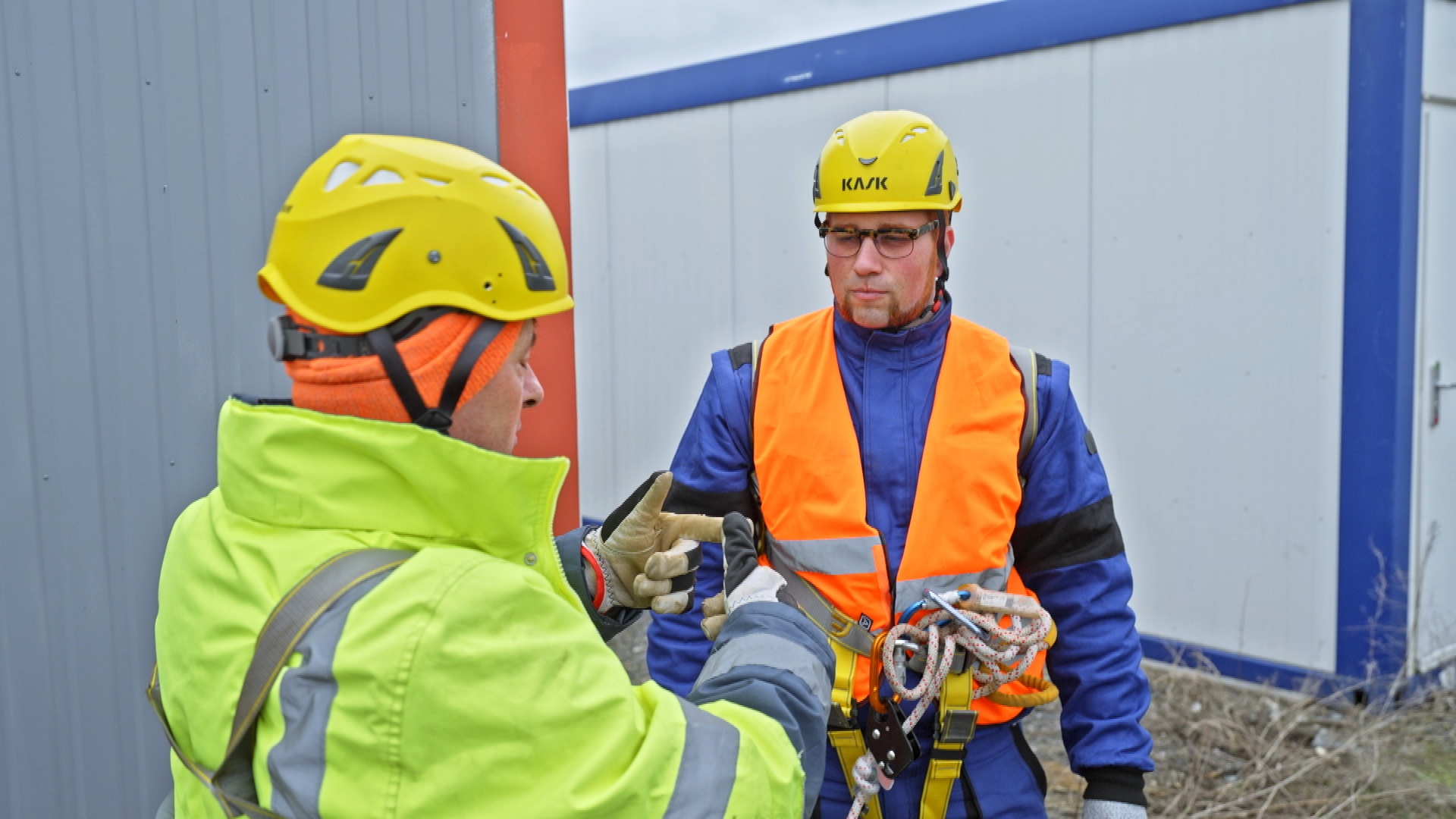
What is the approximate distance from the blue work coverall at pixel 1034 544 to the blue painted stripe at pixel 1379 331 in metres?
3.25

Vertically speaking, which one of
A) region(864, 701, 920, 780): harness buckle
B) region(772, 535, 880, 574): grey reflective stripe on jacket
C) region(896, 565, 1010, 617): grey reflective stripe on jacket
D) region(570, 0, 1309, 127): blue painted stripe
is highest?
region(570, 0, 1309, 127): blue painted stripe

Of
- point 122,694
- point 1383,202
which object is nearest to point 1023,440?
point 122,694

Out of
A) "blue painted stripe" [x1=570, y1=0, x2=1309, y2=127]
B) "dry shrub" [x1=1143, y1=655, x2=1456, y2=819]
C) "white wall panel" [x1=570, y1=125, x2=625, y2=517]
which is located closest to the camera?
"dry shrub" [x1=1143, y1=655, x2=1456, y2=819]

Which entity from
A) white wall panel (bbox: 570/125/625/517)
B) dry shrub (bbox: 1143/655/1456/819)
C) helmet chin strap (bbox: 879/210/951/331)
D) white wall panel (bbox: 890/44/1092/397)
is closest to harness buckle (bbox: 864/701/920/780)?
helmet chin strap (bbox: 879/210/951/331)

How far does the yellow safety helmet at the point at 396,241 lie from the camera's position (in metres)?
1.44

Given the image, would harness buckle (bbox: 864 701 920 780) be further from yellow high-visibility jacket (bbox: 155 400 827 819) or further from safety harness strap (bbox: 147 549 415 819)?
safety harness strap (bbox: 147 549 415 819)

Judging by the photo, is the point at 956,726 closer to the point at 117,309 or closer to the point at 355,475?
the point at 355,475

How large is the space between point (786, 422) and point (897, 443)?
245 millimetres

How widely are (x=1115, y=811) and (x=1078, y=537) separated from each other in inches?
21.9

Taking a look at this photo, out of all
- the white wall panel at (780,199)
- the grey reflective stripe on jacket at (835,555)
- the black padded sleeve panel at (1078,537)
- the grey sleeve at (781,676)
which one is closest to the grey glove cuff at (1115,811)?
the black padded sleeve panel at (1078,537)

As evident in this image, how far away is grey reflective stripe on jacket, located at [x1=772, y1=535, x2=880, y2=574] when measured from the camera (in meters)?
2.44

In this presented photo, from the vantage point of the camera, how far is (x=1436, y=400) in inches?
208

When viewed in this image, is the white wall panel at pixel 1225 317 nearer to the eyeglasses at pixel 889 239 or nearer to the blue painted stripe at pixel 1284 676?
the blue painted stripe at pixel 1284 676

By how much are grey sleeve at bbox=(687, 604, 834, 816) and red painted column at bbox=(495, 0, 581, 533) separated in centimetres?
186
